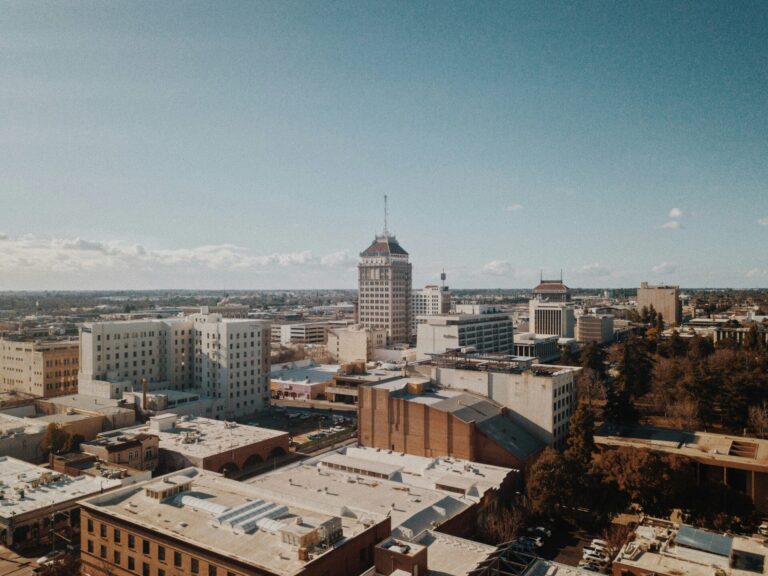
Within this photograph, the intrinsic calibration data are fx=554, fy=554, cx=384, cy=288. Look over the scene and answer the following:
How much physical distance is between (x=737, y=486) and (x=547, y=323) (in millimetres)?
122046

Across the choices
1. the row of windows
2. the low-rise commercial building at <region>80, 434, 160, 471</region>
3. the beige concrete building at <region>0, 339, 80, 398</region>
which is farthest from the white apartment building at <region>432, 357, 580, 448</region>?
the beige concrete building at <region>0, 339, 80, 398</region>

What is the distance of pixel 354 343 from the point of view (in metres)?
134

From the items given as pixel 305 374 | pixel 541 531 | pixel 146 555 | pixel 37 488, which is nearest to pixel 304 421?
pixel 305 374

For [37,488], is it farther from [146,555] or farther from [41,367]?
[41,367]

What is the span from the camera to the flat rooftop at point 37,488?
142 ft

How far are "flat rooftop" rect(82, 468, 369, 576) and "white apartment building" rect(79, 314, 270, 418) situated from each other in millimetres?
46194

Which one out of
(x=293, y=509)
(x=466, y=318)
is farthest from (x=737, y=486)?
(x=466, y=318)

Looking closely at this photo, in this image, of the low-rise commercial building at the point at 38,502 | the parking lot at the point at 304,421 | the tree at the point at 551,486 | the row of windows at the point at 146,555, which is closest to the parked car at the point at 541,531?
the tree at the point at 551,486

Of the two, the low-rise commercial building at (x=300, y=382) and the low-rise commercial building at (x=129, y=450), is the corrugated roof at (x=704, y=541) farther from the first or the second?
the low-rise commercial building at (x=300, y=382)

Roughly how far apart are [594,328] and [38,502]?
→ 161422mm

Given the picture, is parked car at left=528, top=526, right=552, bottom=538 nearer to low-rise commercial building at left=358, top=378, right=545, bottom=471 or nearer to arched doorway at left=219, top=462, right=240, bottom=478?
low-rise commercial building at left=358, top=378, right=545, bottom=471

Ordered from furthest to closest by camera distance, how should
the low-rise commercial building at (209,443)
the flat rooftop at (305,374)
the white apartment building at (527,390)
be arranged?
the flat rooftop at (305,374)
the white apartment building at (527,390)
the low-rise commercial building at (209,443)

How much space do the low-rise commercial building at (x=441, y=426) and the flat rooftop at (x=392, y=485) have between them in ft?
6.67

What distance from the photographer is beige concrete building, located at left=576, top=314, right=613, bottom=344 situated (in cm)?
17438
